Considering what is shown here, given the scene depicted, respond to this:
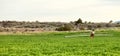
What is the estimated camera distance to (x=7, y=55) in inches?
1099

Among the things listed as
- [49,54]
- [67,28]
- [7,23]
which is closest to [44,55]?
[49,54]

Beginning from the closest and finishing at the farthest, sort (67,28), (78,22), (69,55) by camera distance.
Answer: (69,55) → (67,28) → (78,22)

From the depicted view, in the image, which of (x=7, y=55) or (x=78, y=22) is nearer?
(x=7, y=55)

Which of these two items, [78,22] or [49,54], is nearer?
[49,54]

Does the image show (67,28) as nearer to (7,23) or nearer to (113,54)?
(7,23)

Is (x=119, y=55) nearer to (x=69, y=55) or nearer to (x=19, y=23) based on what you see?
(x=69, y=55)

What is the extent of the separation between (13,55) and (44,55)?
7.45ft

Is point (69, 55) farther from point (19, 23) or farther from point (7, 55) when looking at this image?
point (19, 23)

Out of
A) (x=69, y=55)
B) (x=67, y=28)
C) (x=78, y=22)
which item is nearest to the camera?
(x=69, y=55)

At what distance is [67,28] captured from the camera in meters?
107

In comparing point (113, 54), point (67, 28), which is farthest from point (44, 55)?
point (67, 28)

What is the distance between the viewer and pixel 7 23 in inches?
6353

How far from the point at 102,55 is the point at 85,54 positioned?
4.72 ft

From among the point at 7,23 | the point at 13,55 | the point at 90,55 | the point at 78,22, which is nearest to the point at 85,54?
the point at 90,55
